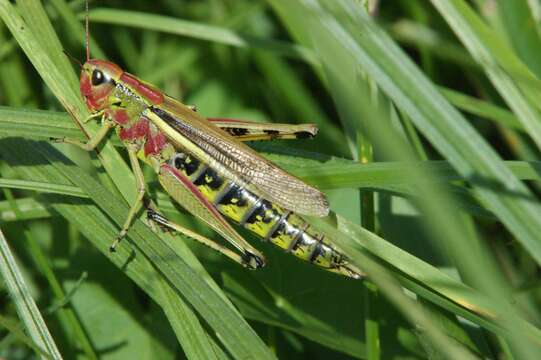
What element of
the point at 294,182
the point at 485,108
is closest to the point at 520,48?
the point at 485,108

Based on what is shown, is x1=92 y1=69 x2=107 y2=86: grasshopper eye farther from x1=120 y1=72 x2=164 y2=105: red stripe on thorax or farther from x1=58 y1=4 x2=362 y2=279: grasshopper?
x1=120 y1=72 x2=164 y2=105: red stripe on thorax

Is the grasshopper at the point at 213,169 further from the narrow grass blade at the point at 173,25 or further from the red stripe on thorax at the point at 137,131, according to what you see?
the narrow grass blade at the point at 173,25

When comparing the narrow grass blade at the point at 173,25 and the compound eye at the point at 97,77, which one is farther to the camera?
the narrow grass blade at the point at 173,25

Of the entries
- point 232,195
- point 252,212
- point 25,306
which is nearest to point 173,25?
point 232,195

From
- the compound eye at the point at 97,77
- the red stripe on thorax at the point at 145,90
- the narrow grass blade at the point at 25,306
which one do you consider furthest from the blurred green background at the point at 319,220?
the red stripe on thorax at the point at 145,90

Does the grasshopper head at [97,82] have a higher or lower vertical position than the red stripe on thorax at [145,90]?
lower

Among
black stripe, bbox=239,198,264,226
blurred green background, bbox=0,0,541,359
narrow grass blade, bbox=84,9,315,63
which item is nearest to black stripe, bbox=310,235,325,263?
blurred green background, bbox=0,0,541,359

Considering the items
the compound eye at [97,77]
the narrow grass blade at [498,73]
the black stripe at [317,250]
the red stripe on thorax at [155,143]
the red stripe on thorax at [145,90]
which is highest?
the narrow grass blade at [498,73]

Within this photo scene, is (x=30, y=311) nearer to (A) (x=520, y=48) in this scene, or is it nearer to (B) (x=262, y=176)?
(B) (x=262, y=176)
